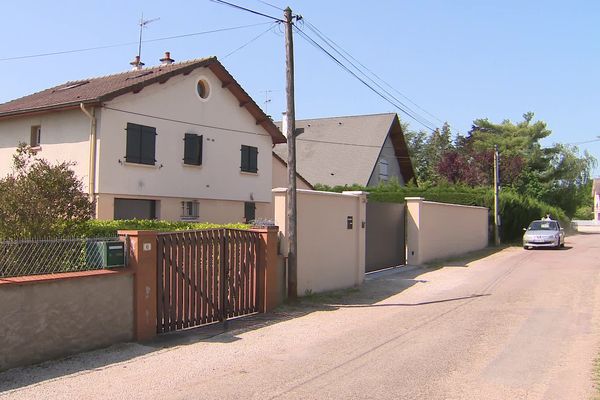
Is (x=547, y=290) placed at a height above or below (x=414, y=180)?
below

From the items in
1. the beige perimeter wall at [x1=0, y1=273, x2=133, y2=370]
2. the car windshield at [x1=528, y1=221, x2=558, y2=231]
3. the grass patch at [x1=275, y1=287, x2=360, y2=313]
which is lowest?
the grass patch at [x1=275, y1=287, x2=360, y2=313]

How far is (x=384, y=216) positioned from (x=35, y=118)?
40.3 ft

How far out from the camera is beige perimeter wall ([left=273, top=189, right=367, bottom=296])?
1171 centimetres

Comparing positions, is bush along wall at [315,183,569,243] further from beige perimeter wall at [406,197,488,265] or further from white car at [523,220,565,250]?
white car at [523,220,565,250]

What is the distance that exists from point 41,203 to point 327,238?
586 cm

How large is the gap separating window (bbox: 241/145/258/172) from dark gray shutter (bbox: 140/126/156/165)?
15.5 ft

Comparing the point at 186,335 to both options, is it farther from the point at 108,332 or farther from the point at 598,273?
the point at 598,273

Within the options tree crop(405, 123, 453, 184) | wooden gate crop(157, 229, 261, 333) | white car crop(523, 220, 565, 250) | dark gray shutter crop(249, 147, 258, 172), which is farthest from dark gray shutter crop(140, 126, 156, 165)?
tree crop(405, 123, 453, 184)

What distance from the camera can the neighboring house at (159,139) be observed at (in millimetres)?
18047

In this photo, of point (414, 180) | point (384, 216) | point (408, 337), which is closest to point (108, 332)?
point (408, 337)

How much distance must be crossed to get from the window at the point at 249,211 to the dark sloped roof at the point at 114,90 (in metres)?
3.39

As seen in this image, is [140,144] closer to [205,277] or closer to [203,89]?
[203,89]

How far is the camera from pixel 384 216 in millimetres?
17547

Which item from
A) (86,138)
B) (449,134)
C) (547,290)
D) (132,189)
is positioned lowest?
(547,290)
